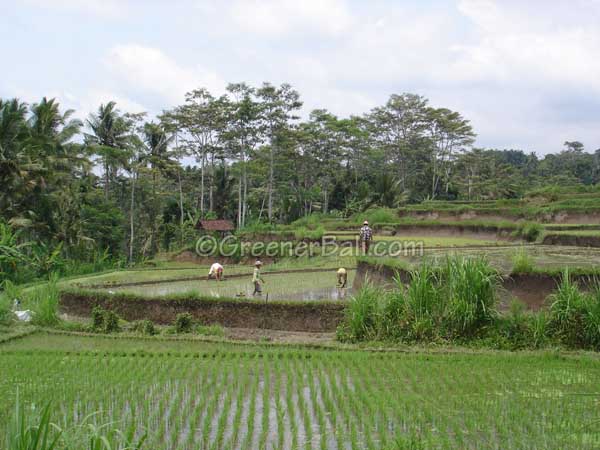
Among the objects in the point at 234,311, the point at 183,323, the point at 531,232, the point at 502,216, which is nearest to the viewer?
the point at 183,323

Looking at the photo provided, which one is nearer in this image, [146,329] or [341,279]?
[146,329]

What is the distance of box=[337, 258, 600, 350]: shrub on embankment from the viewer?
26.8ft

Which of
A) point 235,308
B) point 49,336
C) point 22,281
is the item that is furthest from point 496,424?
point 22,281

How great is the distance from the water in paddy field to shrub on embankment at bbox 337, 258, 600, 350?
105 inches

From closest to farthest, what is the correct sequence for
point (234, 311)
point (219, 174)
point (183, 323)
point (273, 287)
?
point (183, 323), point (234, 311), point (273, 287), point (219, 174)

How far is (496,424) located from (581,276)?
16.3 feet

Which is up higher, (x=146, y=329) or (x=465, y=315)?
(x=465, y=315)

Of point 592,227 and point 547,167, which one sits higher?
point 547,167

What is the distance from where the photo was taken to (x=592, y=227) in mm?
17547

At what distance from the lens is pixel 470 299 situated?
8.55m

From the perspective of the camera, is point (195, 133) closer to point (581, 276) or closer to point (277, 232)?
point (277, 232)

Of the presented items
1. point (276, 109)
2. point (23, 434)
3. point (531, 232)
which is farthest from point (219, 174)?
point (23, 434)

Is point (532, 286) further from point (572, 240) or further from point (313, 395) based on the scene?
point (572, 240)

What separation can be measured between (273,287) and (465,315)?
20.2 ft
